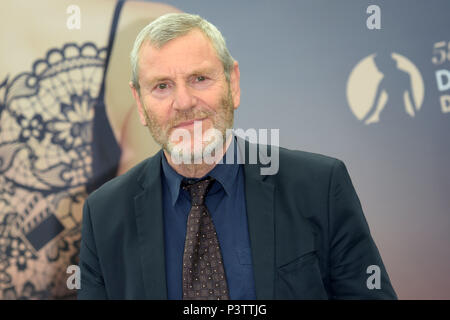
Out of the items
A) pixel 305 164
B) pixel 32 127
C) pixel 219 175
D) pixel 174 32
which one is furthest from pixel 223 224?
pixel 32 127

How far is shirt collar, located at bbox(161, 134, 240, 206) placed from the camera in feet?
4.86

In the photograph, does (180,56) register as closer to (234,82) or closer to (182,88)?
(182,88)

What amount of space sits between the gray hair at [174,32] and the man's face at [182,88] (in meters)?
0.02

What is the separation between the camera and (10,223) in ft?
7.66

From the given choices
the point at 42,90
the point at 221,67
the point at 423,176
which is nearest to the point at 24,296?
the point at 42,90

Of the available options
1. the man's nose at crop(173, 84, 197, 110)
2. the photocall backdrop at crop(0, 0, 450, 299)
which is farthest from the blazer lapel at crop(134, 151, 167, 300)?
the photocall backdrop at crop(0, 0, 450, 299)

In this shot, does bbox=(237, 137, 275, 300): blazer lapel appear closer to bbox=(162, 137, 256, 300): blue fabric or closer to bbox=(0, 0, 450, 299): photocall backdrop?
bbox=(162, 137, 256, 300): blue fabric

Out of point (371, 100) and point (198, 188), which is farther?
point (371, 100)

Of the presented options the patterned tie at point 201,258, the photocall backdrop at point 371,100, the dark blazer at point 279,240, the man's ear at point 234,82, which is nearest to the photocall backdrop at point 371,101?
the photocall backdrop at point 371,100

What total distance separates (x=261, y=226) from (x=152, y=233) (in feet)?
1.10

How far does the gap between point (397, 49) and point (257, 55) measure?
0.69m

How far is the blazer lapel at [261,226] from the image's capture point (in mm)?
1354

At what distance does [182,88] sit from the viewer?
1.41 meters

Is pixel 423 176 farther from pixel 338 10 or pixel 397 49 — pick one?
pixel 338 10
